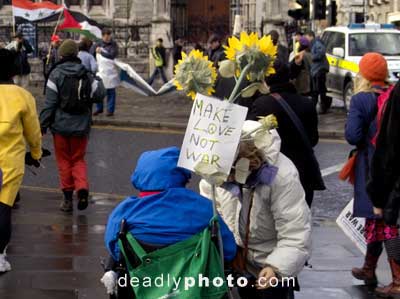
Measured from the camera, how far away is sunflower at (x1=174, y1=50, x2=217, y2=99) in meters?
5.30

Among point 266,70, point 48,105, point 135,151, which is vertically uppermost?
point 266,70

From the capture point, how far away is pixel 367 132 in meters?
8.13

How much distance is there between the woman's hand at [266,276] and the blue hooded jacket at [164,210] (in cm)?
21

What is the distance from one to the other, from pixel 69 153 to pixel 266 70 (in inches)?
234

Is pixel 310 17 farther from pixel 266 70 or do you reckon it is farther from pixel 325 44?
pixel 266 70

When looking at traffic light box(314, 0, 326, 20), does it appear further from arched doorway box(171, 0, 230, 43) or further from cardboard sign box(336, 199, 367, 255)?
cardboard sign box(336, 199, 367, 255)

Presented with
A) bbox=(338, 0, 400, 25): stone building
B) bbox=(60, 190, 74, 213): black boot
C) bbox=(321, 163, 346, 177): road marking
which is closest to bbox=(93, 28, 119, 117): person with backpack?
bbox=(321, 163, 346, 177): road marking

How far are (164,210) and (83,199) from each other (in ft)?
20.3

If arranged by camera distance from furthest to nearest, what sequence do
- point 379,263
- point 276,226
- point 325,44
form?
point 325,44
point 379,263
point 276,226

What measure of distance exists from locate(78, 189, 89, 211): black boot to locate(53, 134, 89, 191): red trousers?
0.04 meters

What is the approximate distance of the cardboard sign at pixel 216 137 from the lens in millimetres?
5059

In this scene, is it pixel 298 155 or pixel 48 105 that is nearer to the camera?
pixel 298 155

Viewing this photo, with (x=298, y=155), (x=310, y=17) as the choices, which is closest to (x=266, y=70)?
(x=298, y=155)

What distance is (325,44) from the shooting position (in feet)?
81.1
